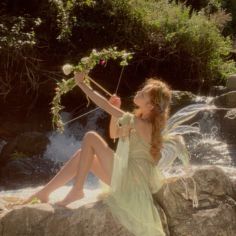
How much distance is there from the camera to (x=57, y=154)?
10.5 m

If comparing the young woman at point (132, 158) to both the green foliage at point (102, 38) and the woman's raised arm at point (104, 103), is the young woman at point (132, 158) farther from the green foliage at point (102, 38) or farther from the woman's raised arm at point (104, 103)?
the green foliage at point (102, 38)

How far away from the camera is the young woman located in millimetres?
4859

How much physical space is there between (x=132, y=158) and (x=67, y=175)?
63 cm

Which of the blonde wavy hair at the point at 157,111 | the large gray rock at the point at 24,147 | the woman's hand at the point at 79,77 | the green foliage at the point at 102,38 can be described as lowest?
the large gray rock at the point at 24,147

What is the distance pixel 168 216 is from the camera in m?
4.97

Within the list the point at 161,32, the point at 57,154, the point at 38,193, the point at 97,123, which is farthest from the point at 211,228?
the point at 161,32

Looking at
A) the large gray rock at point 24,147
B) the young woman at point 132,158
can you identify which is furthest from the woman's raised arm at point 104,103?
the large gray rock at point 24,147

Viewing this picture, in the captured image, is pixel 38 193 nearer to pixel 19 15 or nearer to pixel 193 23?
pixel 19 15

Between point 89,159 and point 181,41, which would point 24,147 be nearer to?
point 181,41

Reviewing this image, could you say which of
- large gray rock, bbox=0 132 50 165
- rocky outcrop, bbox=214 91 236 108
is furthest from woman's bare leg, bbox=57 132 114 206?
rocky outcrop, bbox=214 91 236 108

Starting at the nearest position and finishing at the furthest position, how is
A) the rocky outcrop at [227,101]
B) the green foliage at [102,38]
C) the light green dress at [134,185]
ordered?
the light green dress at [134,185]
the rocky outcrop at [227,101]
the green foliage at [102,38]

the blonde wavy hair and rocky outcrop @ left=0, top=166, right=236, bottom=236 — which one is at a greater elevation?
the blonde wavy hair

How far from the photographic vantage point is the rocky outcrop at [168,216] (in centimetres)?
486

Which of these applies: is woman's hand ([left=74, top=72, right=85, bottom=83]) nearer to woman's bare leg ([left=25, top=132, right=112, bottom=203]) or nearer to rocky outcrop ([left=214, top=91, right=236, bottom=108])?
woman's bare leg ([left=25, top=132, right=112, bottom=203])
